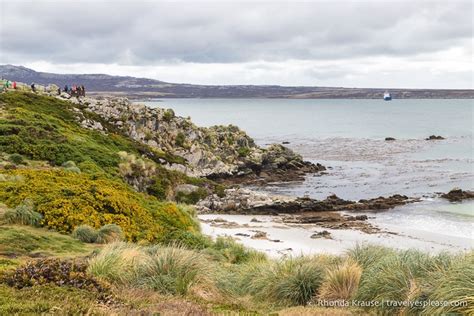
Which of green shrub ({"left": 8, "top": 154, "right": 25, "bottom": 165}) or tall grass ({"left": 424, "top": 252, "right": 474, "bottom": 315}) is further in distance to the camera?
green shrub ({"left": 8, "top": 154, "right": 25, "bottom": 165})

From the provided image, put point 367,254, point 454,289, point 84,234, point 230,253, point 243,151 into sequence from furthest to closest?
point 243,151 < point 230,253 < point 84,234 < point 367,254 < point 454,289

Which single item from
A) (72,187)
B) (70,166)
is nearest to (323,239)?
(70,166)

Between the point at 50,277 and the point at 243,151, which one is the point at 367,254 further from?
the point at 243,151

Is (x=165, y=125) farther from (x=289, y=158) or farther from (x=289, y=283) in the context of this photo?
(x=289, y=283)

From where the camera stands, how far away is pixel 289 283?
893 centimetres

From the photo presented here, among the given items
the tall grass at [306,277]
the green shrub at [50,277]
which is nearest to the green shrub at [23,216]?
the tall grass at [306,277]

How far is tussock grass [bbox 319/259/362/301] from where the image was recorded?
27.6 feet

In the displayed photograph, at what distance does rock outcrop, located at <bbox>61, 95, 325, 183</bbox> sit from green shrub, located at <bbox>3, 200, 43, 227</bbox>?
993 inches

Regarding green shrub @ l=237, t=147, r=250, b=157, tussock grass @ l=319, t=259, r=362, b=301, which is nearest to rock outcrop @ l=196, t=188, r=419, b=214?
green shrub @ l=237, t=147, r=250, b=157

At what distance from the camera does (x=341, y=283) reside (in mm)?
8547

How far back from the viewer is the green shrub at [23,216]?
12.9 meters

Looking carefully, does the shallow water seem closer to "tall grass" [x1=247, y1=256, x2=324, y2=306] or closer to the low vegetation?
the low vegetation

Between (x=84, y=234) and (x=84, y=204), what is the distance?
86.8 inches

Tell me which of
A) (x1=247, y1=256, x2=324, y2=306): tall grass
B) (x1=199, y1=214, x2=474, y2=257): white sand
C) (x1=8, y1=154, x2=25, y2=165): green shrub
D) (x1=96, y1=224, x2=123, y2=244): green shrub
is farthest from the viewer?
(x1=199, y1=214, x2=474, y2=257): white sand
